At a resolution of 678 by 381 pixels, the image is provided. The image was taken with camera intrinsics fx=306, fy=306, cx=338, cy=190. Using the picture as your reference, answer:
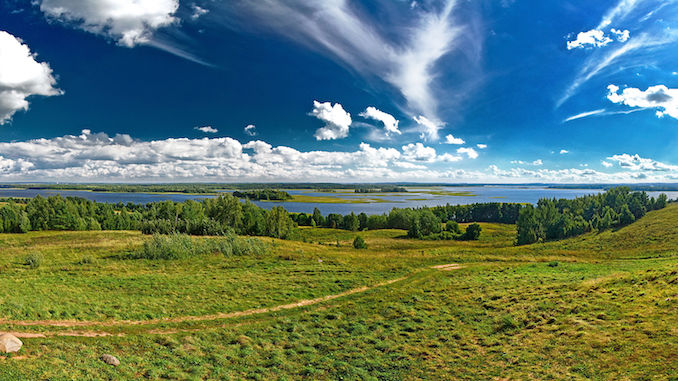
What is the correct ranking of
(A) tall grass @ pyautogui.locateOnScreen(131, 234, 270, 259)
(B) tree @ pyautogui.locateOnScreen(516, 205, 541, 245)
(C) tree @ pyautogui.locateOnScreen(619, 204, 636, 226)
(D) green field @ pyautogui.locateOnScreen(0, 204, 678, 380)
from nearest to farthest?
(D) green field @ pyautogui.locateOnScreen(0, 204, 678, 380) < (A) tall grass @ pyautogui.locateOnScreen(131, 234, 270, 259) < (B) tree @ pyautogui.locateOnScreen(516, 205, 541, 245) < (C) tree @ pyautogui.locateOnScreen(619, 204, 636, 226)

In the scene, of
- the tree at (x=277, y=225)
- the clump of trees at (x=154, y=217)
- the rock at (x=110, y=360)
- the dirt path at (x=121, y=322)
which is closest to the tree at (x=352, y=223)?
the clump of trees at (x=154, y=217)

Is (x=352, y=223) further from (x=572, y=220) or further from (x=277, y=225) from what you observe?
(x=572, y=220)

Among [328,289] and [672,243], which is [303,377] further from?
[672,243]

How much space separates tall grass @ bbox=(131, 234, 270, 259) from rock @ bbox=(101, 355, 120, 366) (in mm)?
26839

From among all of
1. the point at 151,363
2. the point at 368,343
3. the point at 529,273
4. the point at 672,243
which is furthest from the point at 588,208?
the point at 151,363

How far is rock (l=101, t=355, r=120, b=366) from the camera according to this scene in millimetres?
11477

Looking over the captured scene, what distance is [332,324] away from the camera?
1830cm

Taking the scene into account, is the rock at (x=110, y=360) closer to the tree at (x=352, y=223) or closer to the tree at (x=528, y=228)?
the tree at (x=528, y=228)

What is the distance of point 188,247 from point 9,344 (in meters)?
29.4

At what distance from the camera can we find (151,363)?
12.0m

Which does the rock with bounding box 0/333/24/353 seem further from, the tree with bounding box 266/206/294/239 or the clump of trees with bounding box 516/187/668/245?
the clump of trees with bounding box 516/187/668/245

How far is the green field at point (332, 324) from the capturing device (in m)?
12.1

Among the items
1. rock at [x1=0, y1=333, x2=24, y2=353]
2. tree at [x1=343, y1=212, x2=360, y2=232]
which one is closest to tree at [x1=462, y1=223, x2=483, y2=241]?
tree at [x1=343, y1=212, x2=360, y2=232]

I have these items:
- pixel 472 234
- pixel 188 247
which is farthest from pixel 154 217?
pixel 472 234
